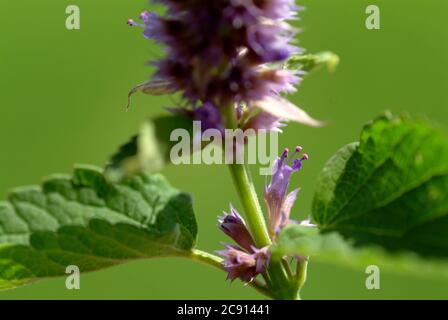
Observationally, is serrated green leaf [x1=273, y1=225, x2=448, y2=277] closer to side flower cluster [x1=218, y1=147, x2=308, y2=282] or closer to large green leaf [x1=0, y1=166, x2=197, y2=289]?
side flower cluster [x1=218, y1=147, x2=308, y2=282]

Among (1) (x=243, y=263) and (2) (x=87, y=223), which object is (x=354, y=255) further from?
(2) (x=87, y=223)

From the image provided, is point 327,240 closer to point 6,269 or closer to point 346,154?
point 346,154

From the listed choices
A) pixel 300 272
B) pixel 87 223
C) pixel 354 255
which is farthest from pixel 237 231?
pixel 354 255

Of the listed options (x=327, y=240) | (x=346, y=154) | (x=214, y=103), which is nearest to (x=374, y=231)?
(x=327, y=240)

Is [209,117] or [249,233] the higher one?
[209,117]

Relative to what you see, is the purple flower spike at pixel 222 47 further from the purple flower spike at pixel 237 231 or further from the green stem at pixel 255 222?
the purple flower spike at pixel 237 231

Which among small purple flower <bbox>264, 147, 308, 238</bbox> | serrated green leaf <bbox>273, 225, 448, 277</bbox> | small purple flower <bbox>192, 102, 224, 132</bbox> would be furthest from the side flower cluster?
small purple flower <bbox>192, 102, 224, 132</bbox>
